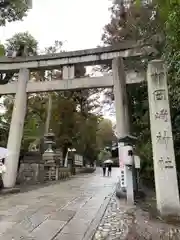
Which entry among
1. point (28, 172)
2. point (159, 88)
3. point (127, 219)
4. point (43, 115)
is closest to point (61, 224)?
point (127, 219)

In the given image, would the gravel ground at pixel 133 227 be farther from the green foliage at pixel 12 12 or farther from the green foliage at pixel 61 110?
the green foliage at pixel 61 110

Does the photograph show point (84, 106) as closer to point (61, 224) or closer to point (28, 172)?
point (28, 172)

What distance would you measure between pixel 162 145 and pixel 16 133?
7.04m

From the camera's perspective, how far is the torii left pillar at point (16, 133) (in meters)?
10.8

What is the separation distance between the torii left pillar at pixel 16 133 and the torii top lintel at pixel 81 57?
1.66ft

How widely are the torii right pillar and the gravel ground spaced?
51 cm

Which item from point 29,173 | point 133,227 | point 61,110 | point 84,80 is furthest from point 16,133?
point 61,110

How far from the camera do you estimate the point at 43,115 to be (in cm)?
2581

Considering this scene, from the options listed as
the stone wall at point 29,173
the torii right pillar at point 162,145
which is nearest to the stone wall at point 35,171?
the stone wall at point 29,173

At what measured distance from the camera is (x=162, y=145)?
6.13 metres

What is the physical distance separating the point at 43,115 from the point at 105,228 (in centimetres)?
2157

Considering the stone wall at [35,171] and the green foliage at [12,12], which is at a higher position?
the green foliage at [12,12]

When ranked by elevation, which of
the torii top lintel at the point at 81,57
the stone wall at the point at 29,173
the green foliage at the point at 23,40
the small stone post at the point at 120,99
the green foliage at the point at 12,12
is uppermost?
the green foliage at the point at 23,40

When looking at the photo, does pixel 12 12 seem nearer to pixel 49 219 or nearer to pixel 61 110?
pixel 49 219
